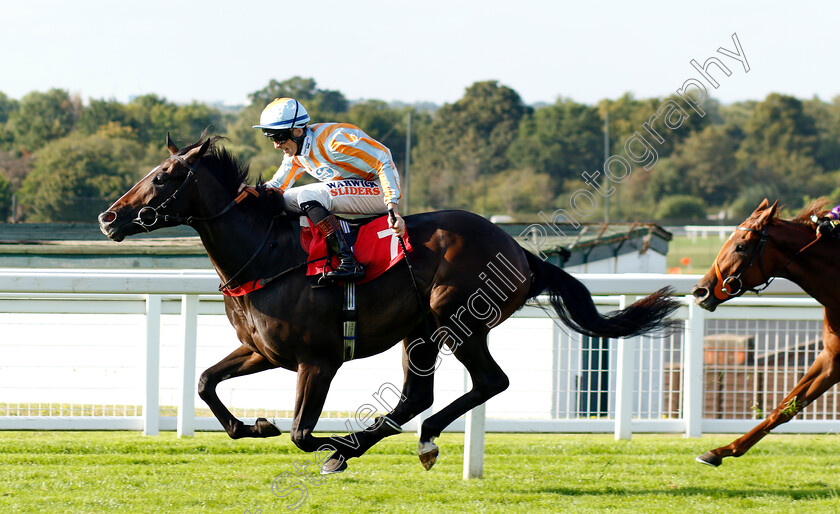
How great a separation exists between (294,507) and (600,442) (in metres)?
2.28

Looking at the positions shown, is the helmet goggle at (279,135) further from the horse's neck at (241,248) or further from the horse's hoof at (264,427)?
the horse's hoof at (264,427)

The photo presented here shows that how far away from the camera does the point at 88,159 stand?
26.0 meters

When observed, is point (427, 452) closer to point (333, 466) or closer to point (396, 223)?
point (333, 466)

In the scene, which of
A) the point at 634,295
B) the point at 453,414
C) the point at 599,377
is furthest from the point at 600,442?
the point at 453,414

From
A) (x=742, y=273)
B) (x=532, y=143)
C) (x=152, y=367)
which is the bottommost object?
(x=152, y=367)

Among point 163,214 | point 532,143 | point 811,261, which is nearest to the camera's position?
point 163,214

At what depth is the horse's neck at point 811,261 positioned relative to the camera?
482cm

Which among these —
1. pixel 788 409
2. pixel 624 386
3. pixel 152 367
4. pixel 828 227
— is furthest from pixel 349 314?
pixel 828 227

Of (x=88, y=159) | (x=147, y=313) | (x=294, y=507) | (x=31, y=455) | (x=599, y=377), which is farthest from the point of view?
(x=88, y=159)

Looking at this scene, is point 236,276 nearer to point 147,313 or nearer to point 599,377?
point 147,313

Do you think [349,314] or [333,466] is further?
[333,466]

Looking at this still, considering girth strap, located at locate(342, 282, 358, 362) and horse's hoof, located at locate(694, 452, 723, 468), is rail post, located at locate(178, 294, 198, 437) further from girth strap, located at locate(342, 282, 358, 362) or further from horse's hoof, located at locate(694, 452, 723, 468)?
horse's hoof, located at locate(694, 452, 723, 468)

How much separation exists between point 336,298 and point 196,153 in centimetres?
93

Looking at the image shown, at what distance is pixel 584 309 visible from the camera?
4.79 meters
